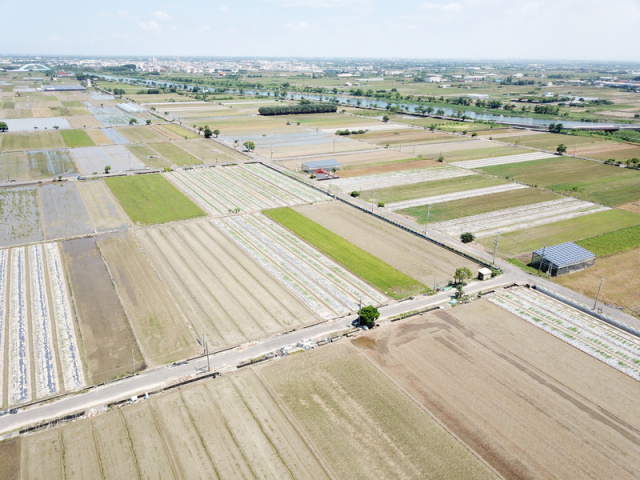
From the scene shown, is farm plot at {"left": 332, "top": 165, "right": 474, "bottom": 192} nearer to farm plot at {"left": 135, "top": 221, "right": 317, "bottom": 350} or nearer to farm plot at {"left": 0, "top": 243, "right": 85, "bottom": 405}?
farm plot at {"left": 135, "top": 221, "right": 317, "bottom": 350}

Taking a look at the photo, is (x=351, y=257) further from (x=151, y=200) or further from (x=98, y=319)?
(x=151, y=200)

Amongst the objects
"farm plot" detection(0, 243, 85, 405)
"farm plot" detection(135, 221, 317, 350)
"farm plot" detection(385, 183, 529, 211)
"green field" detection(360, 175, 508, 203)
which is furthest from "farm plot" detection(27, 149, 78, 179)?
"farm plot" detection(385, 183, 529, 211)

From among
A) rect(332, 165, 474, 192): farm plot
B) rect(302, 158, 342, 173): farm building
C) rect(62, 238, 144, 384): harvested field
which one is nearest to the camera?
rect(62, 238, 144, 384): harvested field

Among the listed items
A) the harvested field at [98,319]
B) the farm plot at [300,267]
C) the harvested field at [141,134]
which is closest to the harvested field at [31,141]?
the harvested field at [141,134]

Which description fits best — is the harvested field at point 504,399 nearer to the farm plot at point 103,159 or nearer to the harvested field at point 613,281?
the harvested field at point 613,281

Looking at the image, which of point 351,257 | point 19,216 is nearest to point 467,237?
point 351,257

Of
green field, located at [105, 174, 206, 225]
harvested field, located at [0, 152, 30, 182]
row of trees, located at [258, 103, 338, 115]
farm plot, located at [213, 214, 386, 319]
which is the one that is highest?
row of trees, located at [258, 103, 338, 115]
